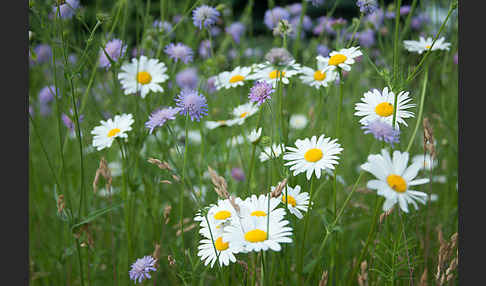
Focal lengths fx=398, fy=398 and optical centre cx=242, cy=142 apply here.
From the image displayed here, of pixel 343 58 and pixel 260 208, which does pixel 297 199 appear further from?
pixel 343 58

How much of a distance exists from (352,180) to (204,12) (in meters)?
0.83

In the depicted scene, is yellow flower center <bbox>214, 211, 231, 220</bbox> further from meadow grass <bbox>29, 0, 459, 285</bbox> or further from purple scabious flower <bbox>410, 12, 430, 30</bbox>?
purple scabious flower <bbox>410, 12, 430, 30</bbox>

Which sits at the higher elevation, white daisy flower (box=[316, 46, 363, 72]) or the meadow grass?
white daisy flower (box=[316, 46, 363, 72])

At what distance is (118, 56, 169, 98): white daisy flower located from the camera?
107cm

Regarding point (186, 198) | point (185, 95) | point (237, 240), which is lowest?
point (186, 198)

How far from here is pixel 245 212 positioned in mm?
653

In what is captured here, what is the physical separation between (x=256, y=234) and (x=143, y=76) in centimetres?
65

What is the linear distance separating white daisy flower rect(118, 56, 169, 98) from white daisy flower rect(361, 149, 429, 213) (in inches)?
26.2

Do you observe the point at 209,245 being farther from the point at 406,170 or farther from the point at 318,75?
the point at 318,75

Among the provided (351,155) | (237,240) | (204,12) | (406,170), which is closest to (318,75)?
(204,12)

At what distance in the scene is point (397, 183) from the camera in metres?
0.58

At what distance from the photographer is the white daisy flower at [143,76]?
3.51ft

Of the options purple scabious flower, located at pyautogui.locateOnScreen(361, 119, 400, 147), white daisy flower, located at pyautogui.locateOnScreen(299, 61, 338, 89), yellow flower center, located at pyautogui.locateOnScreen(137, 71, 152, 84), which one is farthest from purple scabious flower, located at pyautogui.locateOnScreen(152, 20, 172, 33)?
purple scabious flower, located at pyautogui.locateOnScreen(361, 119, 400, 147)

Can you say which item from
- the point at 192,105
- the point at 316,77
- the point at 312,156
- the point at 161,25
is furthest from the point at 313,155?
the point at 161,25
